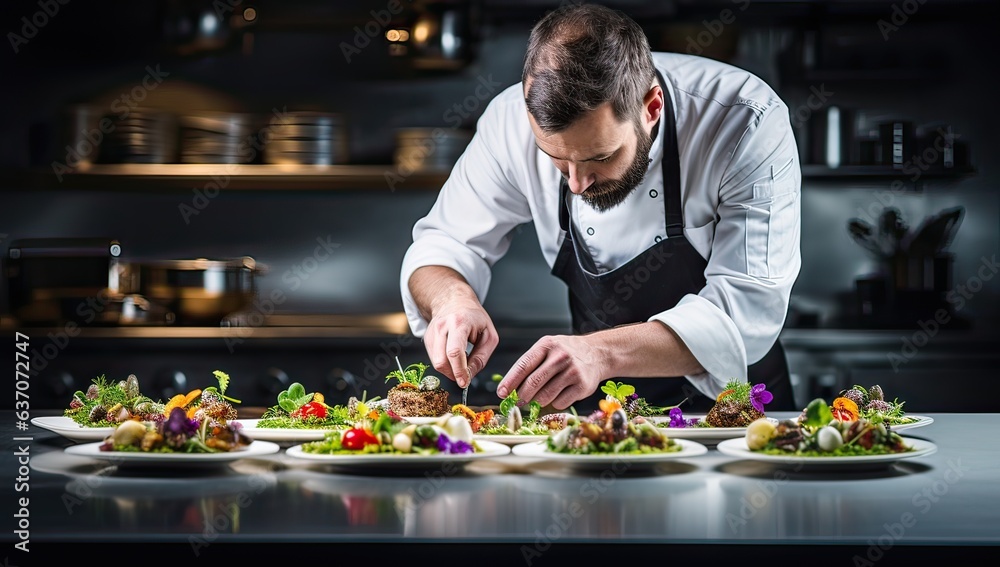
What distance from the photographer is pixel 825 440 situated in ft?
4.20

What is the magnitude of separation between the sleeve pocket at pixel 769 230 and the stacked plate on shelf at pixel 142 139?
211 cm

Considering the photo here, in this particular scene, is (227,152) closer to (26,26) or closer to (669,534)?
(26,26)

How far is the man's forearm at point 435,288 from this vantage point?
85.3 inches

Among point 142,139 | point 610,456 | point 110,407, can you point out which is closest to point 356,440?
point 610,456

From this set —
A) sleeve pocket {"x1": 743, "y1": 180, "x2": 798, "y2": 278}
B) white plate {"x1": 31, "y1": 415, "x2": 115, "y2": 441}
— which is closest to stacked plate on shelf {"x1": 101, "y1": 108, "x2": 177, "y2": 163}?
white plate {"x1": 31, "y1": 415, "x2": 115, "y2": 441}

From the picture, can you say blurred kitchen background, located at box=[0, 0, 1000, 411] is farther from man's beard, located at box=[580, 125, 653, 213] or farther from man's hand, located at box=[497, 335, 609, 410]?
man's hand, located at box=[497, 335, 609, 410]

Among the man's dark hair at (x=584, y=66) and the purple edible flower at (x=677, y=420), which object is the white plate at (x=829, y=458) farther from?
the man's dark hair at (x=584, y=66)

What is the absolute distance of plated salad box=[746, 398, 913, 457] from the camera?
4.22 ft

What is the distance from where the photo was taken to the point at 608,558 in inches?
35.7

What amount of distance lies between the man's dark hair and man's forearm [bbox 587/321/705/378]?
41cm

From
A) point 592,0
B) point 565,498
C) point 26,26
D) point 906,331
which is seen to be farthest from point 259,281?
point 565,498

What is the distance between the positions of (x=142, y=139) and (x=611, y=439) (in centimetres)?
251

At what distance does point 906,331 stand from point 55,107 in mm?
3058

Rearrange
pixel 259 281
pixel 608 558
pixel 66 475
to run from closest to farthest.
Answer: pixel 608 558
pixel 66 475
pixel 259 281
